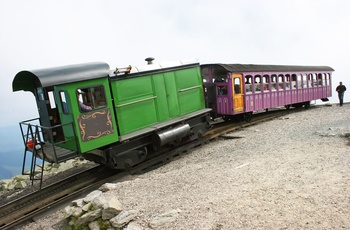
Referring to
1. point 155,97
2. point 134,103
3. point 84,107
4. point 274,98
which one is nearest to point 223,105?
point 274,98

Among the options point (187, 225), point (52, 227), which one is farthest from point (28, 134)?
point (187, 225)

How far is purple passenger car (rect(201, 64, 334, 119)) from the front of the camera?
1227 cm

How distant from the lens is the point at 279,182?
17.4ft

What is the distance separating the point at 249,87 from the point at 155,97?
642cm

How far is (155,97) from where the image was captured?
8.81 metres

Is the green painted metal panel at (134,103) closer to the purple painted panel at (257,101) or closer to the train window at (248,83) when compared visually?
the train window at (248,83)

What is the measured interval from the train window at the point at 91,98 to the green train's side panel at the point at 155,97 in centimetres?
45

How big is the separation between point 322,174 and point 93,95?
6.24 meters

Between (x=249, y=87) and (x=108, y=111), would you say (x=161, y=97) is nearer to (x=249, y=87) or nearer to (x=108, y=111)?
(x=108, y=111)

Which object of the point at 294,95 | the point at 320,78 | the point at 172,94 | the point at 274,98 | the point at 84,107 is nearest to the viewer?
the point at 84,107

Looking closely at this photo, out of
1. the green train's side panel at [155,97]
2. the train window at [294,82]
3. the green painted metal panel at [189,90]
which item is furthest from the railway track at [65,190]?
the train window at [294,82]

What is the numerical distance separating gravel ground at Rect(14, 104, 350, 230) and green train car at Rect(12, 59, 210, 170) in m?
1.37

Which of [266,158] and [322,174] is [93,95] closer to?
[266,158]

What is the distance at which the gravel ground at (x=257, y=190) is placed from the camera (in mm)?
4078
